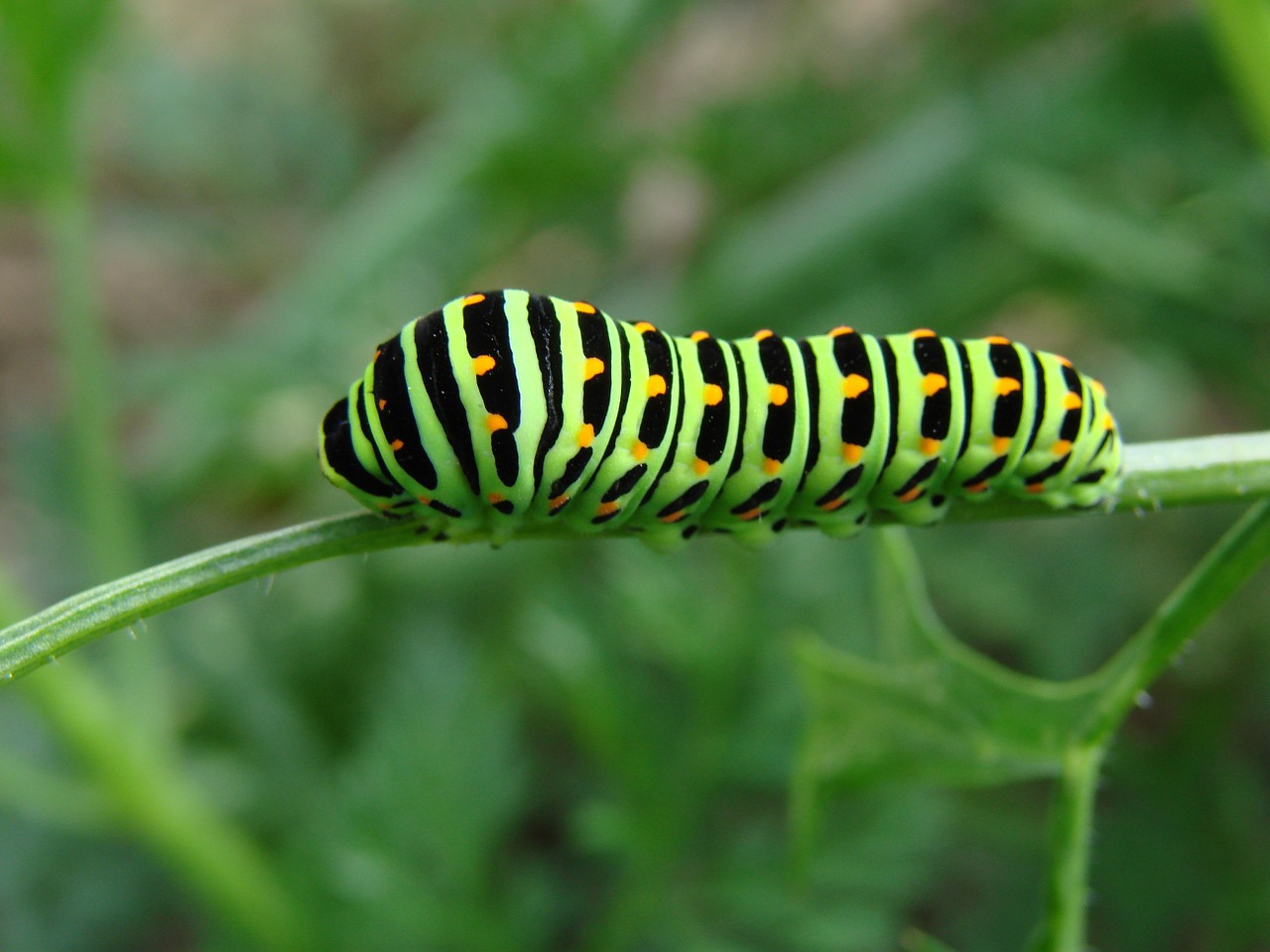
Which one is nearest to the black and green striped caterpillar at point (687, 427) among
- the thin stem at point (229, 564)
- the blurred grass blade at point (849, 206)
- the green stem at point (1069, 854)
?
the thin stem at point (229, 564)

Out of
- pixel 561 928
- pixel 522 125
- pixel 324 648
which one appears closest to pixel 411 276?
pixel 522 125

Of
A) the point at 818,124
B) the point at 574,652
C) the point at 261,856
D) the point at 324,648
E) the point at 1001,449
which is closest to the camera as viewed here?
the point at 1001,449

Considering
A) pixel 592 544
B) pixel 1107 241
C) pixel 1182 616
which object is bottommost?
pixel 1182 616

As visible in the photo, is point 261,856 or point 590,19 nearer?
point 261,856

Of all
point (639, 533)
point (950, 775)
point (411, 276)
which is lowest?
point (950, 775)

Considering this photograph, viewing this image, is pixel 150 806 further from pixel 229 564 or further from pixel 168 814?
pixel 229 564

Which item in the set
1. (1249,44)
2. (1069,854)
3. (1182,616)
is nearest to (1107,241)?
(1249,44)

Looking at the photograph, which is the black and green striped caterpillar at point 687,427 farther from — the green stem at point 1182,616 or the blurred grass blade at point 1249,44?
the blurred grass blade at point 1249,44

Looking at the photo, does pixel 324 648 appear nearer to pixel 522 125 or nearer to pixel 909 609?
pixel 522 125
